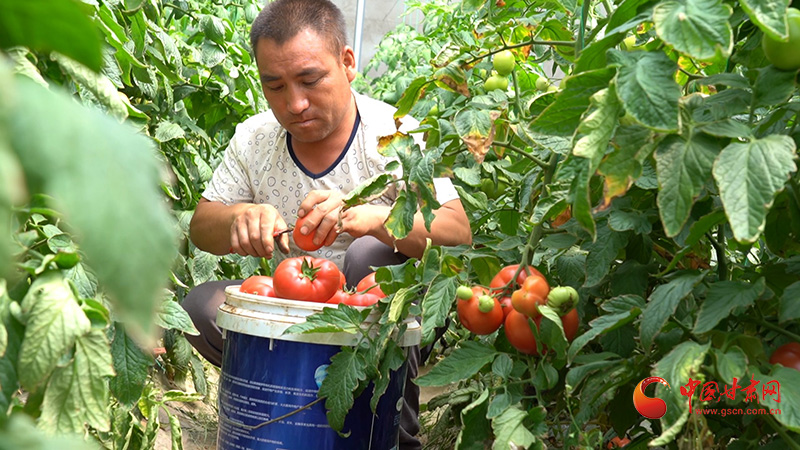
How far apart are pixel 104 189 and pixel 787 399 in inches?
34.5

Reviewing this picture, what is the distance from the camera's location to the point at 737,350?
96cm

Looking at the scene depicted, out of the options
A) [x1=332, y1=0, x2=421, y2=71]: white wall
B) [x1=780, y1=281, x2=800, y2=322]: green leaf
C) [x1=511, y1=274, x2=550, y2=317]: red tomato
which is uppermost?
[x1=780, y1=281, x2=800, y2=322]: green leaf

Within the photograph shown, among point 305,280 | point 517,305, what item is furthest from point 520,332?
point 305,280

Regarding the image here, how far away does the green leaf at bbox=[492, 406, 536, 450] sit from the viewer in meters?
1.13

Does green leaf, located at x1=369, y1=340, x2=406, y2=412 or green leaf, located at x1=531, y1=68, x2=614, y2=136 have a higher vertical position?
green leaf, located at x1=531, y1=68, x2=614, y2=136

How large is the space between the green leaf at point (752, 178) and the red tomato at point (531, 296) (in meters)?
0.43

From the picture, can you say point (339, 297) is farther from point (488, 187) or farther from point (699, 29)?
point (699, 29)

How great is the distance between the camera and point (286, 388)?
5.16 feet

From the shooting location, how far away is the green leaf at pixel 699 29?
2.60ft

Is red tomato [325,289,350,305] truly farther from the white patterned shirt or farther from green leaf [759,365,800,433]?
green leaf [759,365,800,433]

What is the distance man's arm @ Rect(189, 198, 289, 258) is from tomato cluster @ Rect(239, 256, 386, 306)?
4.2 inches

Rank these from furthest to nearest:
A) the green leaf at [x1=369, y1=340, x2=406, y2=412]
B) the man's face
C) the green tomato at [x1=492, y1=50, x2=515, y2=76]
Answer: the man's face < the green tomato at [x1=492, y1=50, x2=515, y2=76] < the green leaf at [x1=369, y1=340, x2=406, y2=412]

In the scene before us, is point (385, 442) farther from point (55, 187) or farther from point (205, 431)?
point (55, 187)

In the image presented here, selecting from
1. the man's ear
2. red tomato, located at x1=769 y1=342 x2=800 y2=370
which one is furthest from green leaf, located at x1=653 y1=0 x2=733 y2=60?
the man's ear
